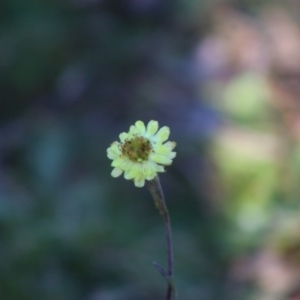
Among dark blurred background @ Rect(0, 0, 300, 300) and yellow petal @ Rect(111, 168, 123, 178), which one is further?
dark blurred background @ Rect(0, 0, 300, 300)

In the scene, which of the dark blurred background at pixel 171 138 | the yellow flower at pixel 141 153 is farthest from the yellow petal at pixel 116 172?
the dark blurred background at pixel 171 138

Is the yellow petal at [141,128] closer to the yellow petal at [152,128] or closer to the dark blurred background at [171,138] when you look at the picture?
the yellow petal at [152,128]

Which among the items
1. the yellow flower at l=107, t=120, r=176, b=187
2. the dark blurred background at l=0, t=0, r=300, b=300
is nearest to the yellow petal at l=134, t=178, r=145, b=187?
the yellow flower at l=107, t=120, r=176, b=187

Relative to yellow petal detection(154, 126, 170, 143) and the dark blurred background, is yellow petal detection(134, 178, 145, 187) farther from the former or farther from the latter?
the dark blurred background

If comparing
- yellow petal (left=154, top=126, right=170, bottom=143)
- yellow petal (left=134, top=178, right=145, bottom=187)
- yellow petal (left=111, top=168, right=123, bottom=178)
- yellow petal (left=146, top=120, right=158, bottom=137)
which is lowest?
yellow petal (left=134, top=178, right=145, bottom=187)

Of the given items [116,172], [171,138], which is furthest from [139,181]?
[171,138]

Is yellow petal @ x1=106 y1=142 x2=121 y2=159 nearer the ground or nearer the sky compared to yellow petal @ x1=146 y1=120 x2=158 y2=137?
nearer the ground

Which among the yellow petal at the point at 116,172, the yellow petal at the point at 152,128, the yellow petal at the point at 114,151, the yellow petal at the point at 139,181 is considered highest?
the yellow petal at the point at 152,128
